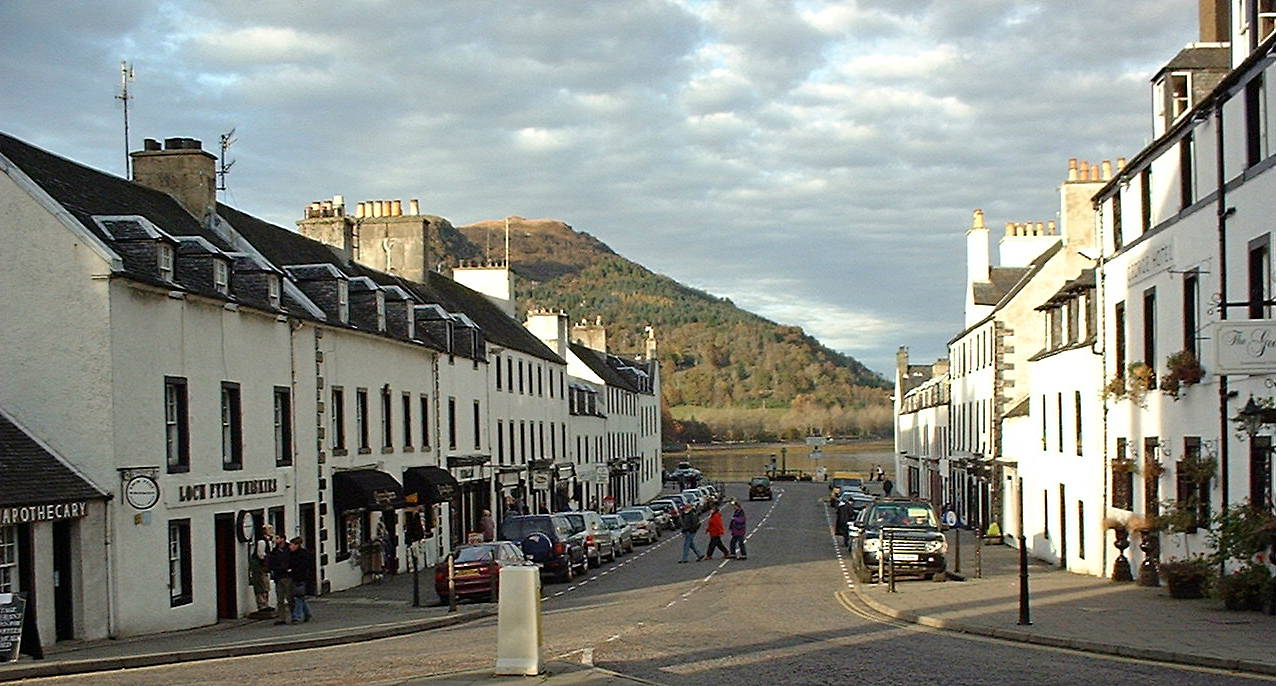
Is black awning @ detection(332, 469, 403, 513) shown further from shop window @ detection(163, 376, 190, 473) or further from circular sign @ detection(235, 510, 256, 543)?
shop window @ detection(163, 376, 190, 473)

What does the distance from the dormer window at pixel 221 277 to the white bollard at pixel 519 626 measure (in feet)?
47.5

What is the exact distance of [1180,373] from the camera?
24.7m

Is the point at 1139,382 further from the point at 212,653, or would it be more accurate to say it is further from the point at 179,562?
the point at 179,562

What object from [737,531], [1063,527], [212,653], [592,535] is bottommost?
[737,531]

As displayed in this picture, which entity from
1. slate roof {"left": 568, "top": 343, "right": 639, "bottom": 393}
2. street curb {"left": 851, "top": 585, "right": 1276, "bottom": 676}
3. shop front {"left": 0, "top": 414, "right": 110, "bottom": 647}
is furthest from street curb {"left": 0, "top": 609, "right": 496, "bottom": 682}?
slate roof {"left": 568, "top": 343, "right": 639, "bottom": 393}

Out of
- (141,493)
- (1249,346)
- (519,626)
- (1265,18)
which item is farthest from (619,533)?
(519,626)

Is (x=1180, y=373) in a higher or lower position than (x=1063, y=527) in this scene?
higher

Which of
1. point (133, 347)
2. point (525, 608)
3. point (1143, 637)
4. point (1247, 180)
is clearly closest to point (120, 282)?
point (133, 347)

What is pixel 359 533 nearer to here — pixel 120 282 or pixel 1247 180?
pixel 120 282

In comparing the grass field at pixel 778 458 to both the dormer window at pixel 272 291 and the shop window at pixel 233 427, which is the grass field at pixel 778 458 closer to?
the dormer window at pixel 272 291

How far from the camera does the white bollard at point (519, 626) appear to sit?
1475cm

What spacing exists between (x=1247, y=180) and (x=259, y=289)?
1967 cm

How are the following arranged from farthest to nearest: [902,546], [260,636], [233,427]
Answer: [902,546] → [233,427] → [260,636]

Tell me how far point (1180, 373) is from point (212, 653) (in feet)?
55.8
